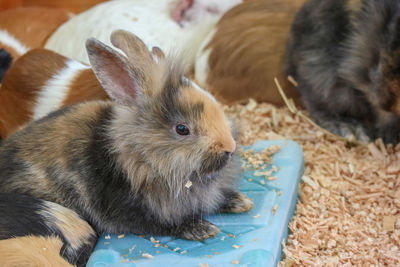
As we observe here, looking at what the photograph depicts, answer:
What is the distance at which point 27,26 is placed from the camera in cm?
396

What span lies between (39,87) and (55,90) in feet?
0.36

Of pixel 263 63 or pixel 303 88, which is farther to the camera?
pixel 263 63

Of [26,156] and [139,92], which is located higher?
[139,92]

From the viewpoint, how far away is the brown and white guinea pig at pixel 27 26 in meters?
3.87

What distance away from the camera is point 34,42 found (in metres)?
3.96

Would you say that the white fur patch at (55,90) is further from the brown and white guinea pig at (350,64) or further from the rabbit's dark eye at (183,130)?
the brown and white guinea pig at (350,64)

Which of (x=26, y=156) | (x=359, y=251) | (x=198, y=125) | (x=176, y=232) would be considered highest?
(x=198, y=125)

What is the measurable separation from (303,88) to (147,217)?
1538 millimetres

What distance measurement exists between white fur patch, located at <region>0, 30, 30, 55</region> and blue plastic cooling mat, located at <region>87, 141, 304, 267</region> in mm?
2307

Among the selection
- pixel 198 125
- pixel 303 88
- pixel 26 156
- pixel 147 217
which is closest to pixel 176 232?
pixel 147 217

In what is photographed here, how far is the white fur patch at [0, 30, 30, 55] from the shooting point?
3834 mm

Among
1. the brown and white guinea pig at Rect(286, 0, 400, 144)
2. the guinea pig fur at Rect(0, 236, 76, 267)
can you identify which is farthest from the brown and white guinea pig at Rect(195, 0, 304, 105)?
the guinea pig fur at Rect(0, 236, 76, 267)

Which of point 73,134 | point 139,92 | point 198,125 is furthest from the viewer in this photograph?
point 73,134

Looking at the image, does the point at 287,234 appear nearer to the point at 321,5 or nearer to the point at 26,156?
the point at 26,156
